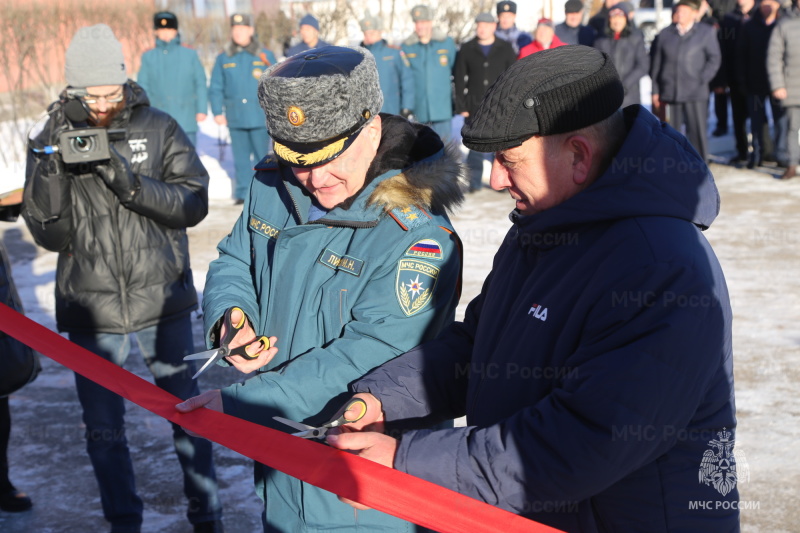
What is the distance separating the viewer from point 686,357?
1.64 meters

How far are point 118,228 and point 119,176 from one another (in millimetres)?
306

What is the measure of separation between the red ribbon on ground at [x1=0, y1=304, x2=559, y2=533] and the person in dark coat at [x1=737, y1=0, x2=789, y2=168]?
9960 millimetres

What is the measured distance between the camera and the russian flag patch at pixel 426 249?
2469 mm

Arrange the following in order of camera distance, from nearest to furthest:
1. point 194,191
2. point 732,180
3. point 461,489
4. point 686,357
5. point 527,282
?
point 686,357 → point 461,489 → point 527,282 → point 194,191 → point 732,180

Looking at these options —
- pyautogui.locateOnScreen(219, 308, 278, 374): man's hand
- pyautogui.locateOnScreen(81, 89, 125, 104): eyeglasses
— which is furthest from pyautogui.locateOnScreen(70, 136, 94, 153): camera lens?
pyautogui.locateOnScreen(219, 308, 278, 374): man's hand

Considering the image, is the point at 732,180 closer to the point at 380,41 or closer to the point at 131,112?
the point at 380,41

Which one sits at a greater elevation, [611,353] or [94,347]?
[611,353]

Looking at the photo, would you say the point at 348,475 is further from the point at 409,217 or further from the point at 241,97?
the point at 241,97

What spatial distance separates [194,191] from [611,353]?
278 cm

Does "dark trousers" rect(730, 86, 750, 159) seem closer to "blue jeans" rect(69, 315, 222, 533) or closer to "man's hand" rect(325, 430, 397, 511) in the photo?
"blue jeans" rect(69, 315, 222, 533)

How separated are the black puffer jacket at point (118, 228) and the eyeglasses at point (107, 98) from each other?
0.05m

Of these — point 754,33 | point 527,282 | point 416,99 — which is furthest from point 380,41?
point 527,282

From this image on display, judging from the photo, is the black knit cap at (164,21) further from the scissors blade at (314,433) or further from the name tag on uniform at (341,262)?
the scissors blade at (314,433)

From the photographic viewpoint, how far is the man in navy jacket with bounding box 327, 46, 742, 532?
1.66 metres
